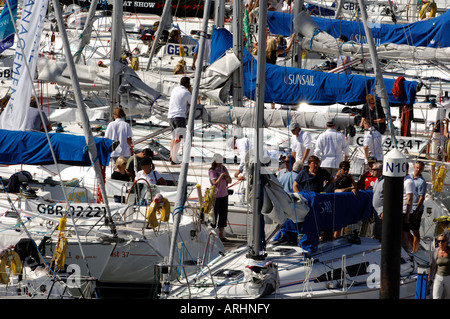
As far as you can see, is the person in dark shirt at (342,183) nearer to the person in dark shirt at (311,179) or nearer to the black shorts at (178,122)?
the person in dark shirt at (311,179)

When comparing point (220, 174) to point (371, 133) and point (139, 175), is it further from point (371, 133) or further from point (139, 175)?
point (371, 133)

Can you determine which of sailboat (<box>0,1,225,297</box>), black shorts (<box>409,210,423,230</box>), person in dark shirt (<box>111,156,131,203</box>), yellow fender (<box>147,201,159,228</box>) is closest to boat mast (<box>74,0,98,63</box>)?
person in dark shirt (<box>111,156,131,203</box>)

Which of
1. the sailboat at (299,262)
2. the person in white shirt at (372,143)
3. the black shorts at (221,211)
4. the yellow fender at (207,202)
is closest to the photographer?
the sailboat at (299,262)

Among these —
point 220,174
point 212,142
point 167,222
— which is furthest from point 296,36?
point 167,222

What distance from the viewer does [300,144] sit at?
1484 centimetres

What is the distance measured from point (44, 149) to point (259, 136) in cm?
334

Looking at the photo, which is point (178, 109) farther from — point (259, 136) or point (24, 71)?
point (259, 136)

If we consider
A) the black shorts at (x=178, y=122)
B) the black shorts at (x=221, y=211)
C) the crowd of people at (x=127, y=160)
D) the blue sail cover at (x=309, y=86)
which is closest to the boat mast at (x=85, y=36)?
the blue sail cover at (x=309, y=86)

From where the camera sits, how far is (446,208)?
49.8ft

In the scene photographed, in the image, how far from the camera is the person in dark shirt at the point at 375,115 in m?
15.0

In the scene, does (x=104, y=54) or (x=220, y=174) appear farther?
(x=104, y=54)

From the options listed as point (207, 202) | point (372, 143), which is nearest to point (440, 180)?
point (372, 143)

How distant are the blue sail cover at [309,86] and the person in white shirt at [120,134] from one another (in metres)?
2.54
